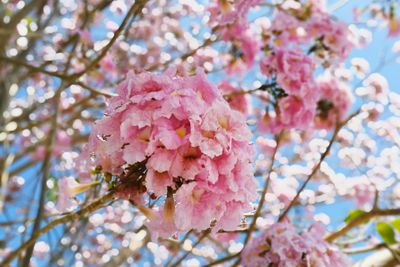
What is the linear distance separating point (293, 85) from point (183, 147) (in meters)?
1.13

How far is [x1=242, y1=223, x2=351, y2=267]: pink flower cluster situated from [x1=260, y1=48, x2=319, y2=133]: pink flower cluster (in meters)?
0.60

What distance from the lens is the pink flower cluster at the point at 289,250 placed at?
137 cm

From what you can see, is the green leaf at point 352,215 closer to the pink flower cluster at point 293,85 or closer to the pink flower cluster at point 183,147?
the pink flower cluster at point 293,85

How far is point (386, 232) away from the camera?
1767mm

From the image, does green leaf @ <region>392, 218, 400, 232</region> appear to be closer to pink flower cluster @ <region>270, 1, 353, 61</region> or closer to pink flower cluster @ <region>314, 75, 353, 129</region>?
pink flower cluster @ <region>270, 1, 353, 61</region>

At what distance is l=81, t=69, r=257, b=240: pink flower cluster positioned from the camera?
2.80 feet

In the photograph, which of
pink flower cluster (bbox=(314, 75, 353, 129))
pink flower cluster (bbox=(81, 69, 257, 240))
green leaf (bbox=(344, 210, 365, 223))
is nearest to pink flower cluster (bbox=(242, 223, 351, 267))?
green leaf (bbox=(344, 210, 365, 223))

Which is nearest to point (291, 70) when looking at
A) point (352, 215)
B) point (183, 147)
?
point (352, 215)

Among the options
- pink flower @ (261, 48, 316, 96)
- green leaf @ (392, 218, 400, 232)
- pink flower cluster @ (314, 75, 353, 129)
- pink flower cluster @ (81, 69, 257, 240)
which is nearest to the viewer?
pink flower cluster @ (81, 69, 257, 240)

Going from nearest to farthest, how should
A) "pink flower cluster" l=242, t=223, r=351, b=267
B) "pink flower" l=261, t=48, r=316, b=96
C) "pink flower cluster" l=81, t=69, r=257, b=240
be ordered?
1. "pink flower cluster" l=81, t=69, r=257, b=240
2. "pink flower cluster" l=242, t=223, r=351, b=267
3. "pink flower" l=261, t=48, r=316, b=96

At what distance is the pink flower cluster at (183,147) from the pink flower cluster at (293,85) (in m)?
1.00

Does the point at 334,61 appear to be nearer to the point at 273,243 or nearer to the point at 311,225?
the point at 311,225

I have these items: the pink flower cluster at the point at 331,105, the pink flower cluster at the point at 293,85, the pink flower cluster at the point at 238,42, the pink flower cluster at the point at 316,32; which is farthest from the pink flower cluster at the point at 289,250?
the pink flower cluster at the point at 331,105

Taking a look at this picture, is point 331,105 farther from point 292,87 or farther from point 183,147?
point 183,147
